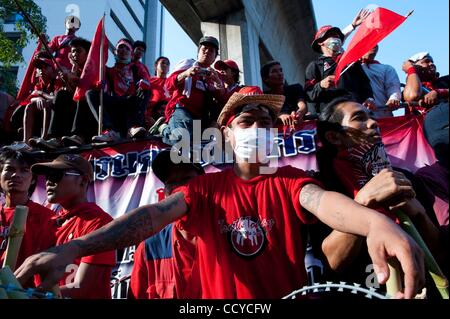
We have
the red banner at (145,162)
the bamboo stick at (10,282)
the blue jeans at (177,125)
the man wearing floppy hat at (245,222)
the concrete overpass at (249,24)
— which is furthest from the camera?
the concrete overpass at (249,24)

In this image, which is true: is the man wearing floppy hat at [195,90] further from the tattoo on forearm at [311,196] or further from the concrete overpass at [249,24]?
the concrete overpass at [249,24]

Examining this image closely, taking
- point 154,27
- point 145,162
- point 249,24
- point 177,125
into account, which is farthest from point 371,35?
point 154,27

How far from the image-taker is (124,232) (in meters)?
1.59

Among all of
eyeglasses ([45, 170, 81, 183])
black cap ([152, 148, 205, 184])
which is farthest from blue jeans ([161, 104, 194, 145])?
eyeglasses ([45, 170, 81, 183])

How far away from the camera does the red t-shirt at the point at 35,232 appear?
2.47 metres

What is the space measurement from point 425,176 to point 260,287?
1.42 metres

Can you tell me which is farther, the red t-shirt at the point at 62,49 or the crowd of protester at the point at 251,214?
the red t-shirt at the point at 62,49

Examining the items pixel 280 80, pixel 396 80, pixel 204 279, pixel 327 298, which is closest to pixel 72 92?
pixel 280 80

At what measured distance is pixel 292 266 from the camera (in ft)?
5.87

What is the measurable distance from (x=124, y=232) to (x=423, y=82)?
12.7 ft

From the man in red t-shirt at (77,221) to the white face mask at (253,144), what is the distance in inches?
33.0

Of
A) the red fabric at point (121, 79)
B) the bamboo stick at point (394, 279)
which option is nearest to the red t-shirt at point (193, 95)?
the red fabric at point (121, 79)

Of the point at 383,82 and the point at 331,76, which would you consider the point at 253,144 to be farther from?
the point at 383,82

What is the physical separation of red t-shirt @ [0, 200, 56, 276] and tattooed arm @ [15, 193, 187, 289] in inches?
40.7
